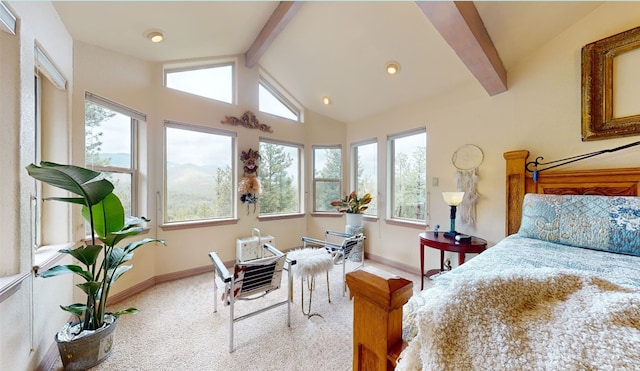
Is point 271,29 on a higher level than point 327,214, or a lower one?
higher

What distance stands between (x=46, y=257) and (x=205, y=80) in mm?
2738

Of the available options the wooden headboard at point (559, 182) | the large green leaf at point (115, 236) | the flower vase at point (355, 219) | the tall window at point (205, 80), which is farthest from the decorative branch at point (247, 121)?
the wooden headboard at point (559, 182)

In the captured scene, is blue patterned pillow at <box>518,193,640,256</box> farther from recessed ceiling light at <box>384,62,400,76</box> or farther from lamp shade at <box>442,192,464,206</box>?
recessed ceiling light at <box>384,62,400,76</box>

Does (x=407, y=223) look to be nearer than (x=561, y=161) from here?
No

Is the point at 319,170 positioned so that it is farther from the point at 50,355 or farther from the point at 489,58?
the point at 50,355

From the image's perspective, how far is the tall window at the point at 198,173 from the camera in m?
3.29

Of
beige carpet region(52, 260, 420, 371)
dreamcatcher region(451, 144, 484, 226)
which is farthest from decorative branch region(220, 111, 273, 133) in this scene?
dreamcatcher region(451, 144, 484, 226)

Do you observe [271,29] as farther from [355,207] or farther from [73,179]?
[355,207]

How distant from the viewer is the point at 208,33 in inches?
115

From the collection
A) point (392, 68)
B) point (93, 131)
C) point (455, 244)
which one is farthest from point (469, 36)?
point (93, 131)

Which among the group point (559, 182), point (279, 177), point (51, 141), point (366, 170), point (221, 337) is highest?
point (51, 141)

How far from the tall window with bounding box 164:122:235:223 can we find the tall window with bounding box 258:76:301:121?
0.88 meters

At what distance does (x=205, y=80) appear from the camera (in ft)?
11.7

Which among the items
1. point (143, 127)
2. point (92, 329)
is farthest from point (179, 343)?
point (143, 127)
